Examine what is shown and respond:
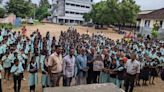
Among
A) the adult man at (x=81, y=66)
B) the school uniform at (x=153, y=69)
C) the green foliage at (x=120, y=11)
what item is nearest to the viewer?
the adult man at (x=81, y=66)

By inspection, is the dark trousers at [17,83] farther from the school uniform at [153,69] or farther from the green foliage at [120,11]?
the green foliage at [120,11]

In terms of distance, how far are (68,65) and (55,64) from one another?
47cm

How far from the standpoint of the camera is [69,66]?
329 inches

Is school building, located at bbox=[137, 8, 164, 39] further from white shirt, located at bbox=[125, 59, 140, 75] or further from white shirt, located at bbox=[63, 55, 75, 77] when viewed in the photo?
white shirt, located at bbox=[63, 55, 75, 77]

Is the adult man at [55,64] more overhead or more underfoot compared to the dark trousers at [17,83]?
more overhead

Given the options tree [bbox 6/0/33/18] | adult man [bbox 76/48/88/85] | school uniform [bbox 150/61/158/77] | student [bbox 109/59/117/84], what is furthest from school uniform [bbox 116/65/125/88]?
tree [bbox 6/0/33/18]

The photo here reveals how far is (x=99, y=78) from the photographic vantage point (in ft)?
32.3

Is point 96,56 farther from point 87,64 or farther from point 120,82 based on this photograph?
point 120,82

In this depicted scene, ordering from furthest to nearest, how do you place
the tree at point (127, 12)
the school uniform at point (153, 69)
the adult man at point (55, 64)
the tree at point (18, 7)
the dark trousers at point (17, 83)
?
the tree at point (18, 7), the tree at point (127, 12), the school uniform at point (153, 69), the dark trousers at point (17, 83), the adult man at point (55, 64)

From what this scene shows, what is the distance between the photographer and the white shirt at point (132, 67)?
29.3 feet

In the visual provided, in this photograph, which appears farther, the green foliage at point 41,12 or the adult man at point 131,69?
the green foliage at point 41,12

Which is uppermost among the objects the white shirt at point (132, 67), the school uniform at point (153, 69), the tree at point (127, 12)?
the tree at point (127, 12)

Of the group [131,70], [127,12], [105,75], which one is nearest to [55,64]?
[105,75]

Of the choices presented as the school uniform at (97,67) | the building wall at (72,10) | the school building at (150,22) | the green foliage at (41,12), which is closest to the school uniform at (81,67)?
the school uniform at (97,67)
